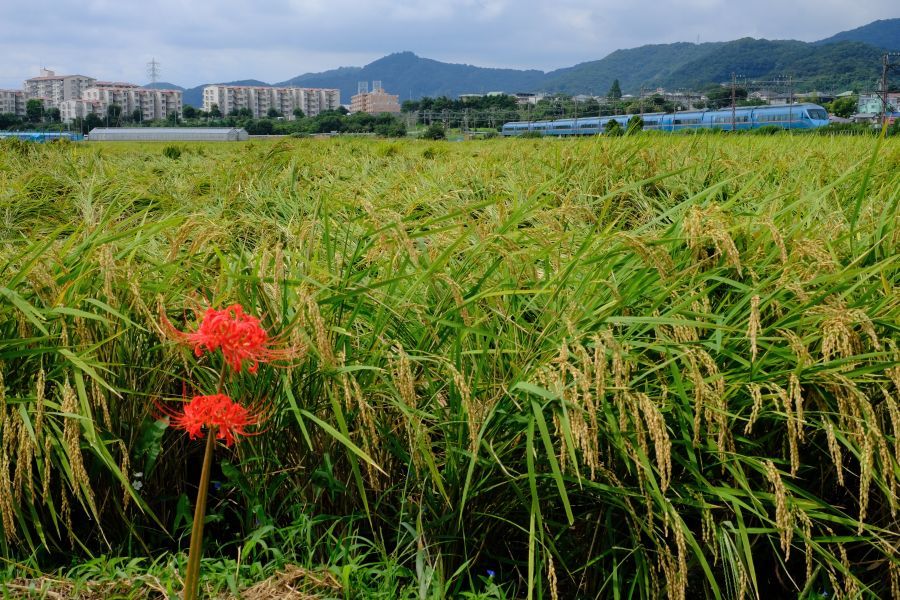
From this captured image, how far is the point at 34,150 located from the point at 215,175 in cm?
383

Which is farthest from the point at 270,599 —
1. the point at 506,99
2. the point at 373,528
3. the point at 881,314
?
the point at 506,99

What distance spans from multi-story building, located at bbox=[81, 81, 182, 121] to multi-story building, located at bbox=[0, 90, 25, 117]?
13414mm

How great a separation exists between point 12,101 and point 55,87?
1507 cm

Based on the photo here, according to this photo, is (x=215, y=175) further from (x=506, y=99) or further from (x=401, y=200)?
(x=506, y=99)

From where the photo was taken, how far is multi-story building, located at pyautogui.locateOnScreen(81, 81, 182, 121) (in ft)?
523

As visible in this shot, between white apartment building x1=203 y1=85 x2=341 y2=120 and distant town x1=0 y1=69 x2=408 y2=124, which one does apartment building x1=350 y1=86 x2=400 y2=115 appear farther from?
white apartment building x1=203 y1=85 x2=341 y2=120

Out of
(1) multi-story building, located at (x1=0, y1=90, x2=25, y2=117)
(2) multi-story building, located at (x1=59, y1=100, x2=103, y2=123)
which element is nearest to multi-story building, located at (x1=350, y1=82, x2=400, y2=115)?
(2) multi-story building, located at (x1=59, y1=100, x2=103, y2=123)

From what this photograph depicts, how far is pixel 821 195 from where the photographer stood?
9.69 ft

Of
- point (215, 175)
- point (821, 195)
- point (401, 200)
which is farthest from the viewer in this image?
point (215, 175)

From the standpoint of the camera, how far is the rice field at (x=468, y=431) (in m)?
1.89

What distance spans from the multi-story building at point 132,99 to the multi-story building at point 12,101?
13414 millimetres

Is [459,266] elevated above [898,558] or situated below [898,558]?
above

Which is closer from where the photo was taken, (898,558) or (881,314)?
(898,558)

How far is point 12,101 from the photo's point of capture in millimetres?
173000
